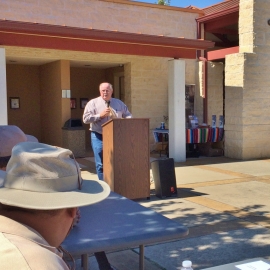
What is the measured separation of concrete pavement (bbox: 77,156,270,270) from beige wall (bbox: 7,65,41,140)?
507cm

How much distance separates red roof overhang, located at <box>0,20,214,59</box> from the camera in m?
7.97

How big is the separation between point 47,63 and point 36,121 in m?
2.14

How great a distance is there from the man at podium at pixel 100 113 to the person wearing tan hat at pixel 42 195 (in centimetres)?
479

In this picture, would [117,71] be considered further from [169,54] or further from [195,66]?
[169,54]

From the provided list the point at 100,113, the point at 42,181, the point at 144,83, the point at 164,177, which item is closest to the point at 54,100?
the point at 144,83

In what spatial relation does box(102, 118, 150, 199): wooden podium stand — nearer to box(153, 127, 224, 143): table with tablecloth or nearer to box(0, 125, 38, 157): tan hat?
box(0, 125, 38, 157): tan hat

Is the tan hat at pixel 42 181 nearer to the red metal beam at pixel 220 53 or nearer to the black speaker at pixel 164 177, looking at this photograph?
the black speaker at pixel 164 177

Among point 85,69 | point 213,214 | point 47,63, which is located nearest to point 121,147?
point 213,214

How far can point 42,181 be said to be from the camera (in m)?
1.32

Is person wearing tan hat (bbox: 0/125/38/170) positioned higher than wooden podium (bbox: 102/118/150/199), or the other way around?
person wearing tan hat (bbox: 0/125/38/170)

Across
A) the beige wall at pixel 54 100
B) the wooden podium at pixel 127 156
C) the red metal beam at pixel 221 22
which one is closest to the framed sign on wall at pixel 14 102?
the beige wall at pixel 54 100

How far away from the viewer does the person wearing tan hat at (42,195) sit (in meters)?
1.24

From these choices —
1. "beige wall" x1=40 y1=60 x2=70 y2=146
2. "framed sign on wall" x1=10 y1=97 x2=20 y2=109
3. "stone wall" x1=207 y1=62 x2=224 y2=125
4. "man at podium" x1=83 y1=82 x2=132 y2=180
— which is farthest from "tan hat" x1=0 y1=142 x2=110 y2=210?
"framed sign on wall" x1=10 y1=97 x2=20 y2=109

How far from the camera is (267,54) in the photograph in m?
11.3
